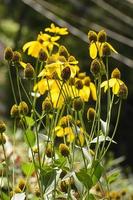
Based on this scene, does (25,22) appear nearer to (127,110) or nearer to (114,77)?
(127,110)

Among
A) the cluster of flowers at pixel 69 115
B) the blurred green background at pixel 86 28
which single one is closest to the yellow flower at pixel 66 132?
the cluster of flowers at pixel 69 115

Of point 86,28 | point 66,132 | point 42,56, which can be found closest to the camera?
point 42,56

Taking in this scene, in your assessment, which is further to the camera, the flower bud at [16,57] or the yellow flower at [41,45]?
the yellow flower at [41,45]

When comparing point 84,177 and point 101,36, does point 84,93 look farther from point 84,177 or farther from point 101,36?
point 84,177

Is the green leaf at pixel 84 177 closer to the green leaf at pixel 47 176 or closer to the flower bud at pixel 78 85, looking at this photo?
the green leaf at pixel 47 176

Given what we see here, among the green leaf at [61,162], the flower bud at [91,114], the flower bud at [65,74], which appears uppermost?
the flower bud at [65,74]

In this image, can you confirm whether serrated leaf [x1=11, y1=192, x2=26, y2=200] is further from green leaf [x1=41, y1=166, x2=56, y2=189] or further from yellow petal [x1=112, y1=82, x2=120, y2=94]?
yellow petal [x1=112, y1=82, x2=120, y2=94]

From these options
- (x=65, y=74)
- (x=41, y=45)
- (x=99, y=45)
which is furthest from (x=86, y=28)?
(x=65, y=74)

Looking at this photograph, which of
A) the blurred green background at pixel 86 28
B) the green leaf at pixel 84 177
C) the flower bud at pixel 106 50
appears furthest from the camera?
the blurred green background at pixel 86 28

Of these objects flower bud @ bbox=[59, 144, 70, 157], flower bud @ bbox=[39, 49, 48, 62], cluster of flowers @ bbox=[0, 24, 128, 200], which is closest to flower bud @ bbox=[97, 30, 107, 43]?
cluster of flowers @ bbox=[0, 24, 128, 200]
